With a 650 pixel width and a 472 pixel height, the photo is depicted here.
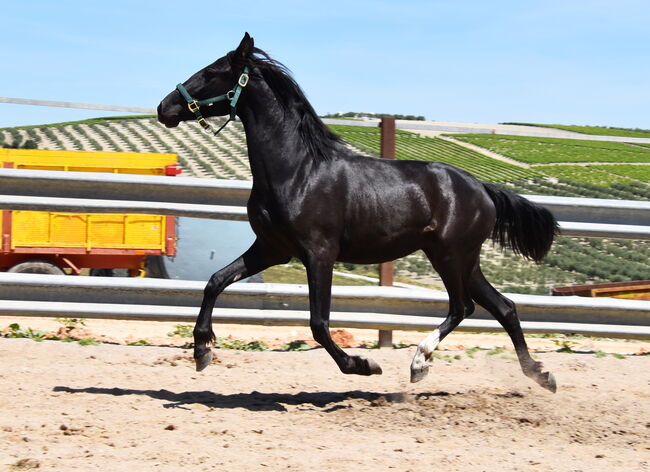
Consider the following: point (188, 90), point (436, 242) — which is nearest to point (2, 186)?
point (188, 90)

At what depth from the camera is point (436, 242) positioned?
5.71m

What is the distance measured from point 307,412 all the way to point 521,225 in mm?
2177

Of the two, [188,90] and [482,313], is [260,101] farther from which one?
[482,313]

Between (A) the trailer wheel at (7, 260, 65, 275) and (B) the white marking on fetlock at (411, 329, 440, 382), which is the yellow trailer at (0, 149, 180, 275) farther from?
(B) the white marking on fetlock at (411, 329, 440, 382)

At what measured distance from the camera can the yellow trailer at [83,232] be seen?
44.4 feet

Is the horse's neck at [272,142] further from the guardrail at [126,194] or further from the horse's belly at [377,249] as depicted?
the guardrail at [126,194]

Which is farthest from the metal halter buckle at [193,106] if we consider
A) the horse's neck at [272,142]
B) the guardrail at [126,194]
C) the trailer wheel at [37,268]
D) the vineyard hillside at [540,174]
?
the trailer wheel at [37,268]

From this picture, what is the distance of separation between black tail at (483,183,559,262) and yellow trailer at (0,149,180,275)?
8087mm

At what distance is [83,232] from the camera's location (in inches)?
557

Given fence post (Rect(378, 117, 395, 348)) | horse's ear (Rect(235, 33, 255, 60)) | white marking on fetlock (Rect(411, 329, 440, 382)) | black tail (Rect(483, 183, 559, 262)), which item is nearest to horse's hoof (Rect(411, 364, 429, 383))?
white marking on fetlock (Rect(411, 329, 440, 382))

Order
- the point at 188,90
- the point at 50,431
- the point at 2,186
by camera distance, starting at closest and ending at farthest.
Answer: the point at 50,431 → the point at 188,90 → the point at 2,186

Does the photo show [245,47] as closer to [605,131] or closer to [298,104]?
[298,104]

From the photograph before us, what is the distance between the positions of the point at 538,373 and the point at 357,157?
1853 mm

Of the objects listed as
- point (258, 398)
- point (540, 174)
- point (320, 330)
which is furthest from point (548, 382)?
point (540, 174)
